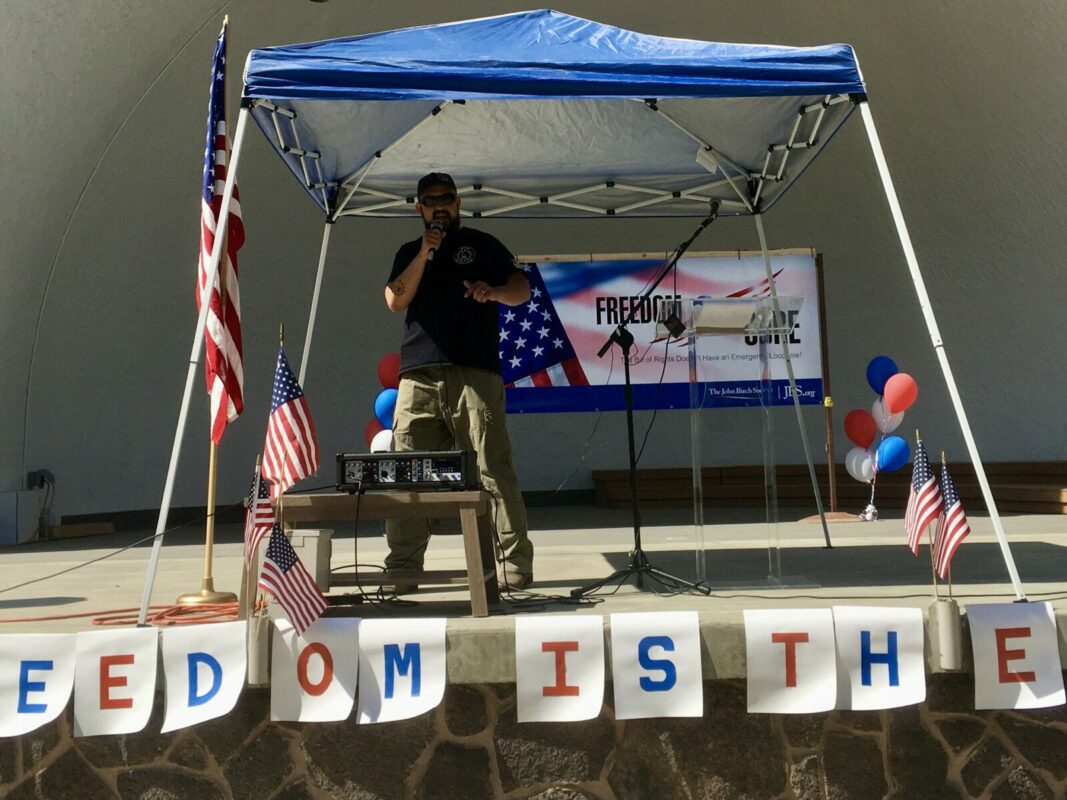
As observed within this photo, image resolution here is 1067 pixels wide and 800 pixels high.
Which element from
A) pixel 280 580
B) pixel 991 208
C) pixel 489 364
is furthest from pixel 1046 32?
pixel 280 580

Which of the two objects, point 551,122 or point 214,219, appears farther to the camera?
point 551,122

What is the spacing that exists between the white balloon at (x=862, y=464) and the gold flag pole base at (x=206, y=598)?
20.5 feet

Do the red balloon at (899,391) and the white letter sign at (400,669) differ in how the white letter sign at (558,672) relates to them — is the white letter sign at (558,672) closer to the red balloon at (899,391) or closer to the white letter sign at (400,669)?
the white letter sign at (400,669)

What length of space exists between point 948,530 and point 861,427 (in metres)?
5.79

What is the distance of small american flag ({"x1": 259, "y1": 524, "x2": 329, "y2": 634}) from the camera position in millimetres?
3529

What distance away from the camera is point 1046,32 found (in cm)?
1076

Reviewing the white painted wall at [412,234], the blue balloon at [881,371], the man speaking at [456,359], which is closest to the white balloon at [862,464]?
the blue balloon at [881,371]

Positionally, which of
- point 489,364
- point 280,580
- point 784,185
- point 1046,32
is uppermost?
point 1046,32

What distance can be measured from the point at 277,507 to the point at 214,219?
143 centimetres

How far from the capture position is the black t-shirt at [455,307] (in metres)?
4.82

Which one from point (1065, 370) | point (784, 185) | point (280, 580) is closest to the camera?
point (280, 580)

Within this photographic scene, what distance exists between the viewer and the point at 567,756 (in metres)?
3.78

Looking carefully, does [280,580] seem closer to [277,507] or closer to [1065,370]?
[277,507]

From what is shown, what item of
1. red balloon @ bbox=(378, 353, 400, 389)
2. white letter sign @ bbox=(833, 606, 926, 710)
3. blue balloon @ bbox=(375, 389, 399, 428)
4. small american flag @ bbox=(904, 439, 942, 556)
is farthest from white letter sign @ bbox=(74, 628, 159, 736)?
red balloon @ bbox=(378, 353, 400, 389)
